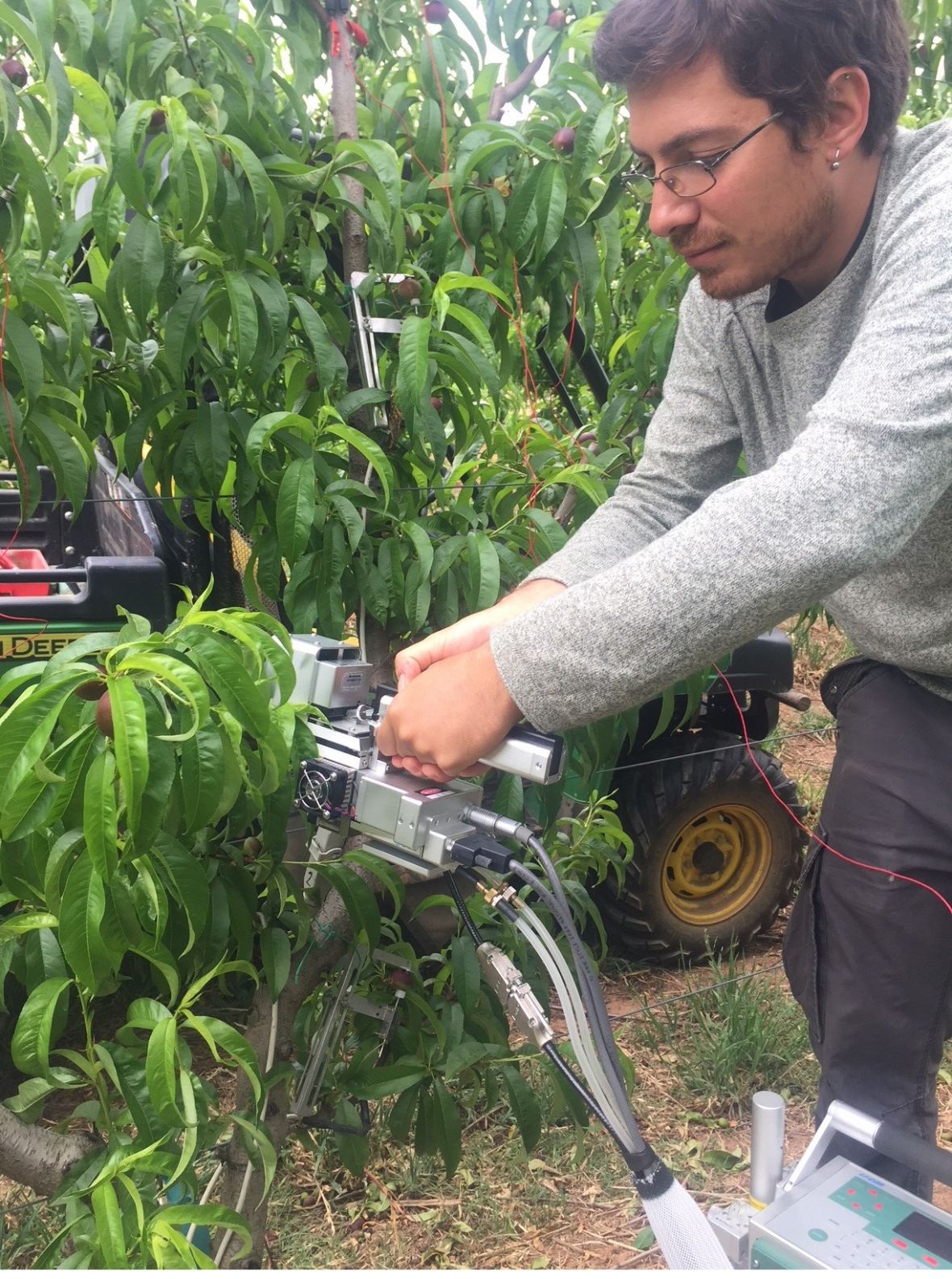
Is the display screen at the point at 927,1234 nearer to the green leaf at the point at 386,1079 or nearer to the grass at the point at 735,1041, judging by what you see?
the green leaf at the point at 386,1079

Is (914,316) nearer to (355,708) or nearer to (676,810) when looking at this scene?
(355,708)

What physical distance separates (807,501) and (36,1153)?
4.52 feet

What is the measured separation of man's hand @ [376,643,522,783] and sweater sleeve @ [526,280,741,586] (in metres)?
0.51

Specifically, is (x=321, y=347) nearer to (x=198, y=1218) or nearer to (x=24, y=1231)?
(x=198, y=1218)

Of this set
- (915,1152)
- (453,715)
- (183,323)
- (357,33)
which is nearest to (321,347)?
(183,323)

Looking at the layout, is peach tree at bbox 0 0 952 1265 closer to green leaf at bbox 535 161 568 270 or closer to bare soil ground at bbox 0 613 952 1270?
green leaf at bbox 535 161 568 270

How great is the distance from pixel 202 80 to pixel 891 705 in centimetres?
155

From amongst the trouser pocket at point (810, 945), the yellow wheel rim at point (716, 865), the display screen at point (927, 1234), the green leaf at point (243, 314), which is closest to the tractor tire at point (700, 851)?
the yellow wheel rim at point (716, 865)

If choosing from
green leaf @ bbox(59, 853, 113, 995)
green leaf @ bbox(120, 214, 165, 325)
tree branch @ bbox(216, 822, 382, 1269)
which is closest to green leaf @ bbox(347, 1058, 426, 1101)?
tree branch @ bbox(216, 822, 382, 1269)

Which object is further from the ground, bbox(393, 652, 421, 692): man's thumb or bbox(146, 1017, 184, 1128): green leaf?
bbox(393, 652, 421, 692): man's thumb

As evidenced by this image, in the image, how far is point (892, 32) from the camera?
4.73 ft

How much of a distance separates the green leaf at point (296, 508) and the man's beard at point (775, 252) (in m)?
0.67

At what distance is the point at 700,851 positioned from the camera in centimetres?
345

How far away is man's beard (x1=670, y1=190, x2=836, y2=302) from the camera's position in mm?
1433
